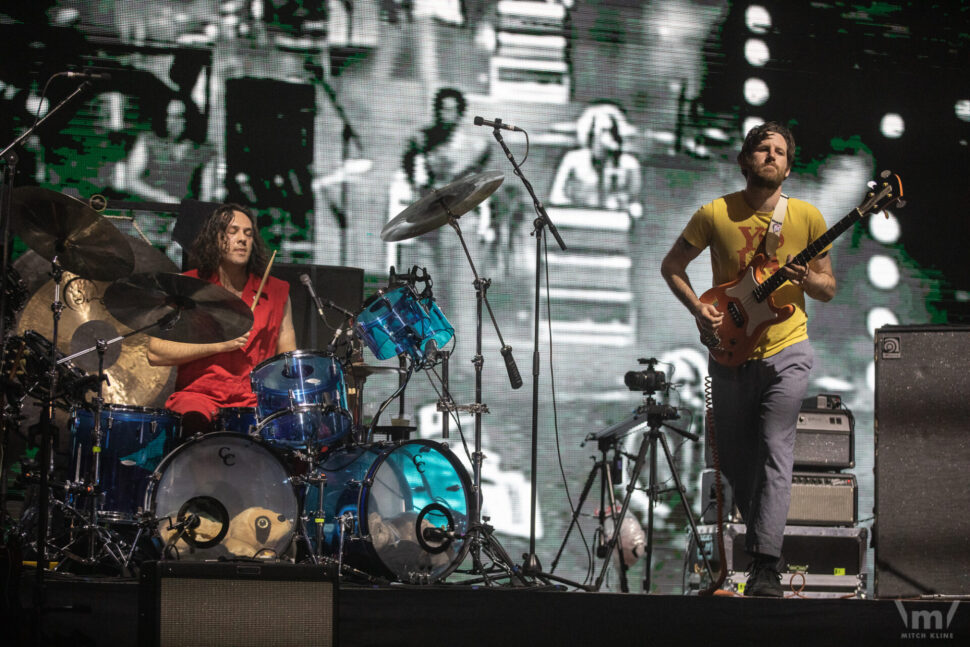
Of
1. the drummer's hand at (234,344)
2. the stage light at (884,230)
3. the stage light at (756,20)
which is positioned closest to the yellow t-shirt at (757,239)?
the drummer's hand at (234,344)

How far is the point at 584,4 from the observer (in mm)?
7113

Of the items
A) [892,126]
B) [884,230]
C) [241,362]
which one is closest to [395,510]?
[241,362]

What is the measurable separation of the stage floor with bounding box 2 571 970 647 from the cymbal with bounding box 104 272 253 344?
128cm

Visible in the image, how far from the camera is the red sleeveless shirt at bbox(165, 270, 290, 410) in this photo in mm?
5230

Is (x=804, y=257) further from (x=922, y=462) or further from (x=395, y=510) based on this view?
(x=395, y=510)

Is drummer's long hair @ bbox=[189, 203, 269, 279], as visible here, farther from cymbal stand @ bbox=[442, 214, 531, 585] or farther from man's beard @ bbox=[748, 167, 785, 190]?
man's beard @ bbox=[748, 167, 785, 190]

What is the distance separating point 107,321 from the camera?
5684mm

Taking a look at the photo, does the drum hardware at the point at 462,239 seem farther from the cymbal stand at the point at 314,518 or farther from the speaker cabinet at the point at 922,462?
the speaker cabinet at the point at 922,462

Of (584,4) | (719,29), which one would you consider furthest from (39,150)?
(719,29)

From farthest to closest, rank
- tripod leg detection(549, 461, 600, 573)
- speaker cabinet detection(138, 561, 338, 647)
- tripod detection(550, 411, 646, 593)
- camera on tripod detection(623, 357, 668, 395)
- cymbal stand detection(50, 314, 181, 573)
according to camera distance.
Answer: tripod leg detection(549, 461, 600, 573), tripod detection(550, 411, 646, 593), camera on tripod detection(623, 357, 668, 395), cymbal stand detection(50, 314, 181, 573), speaker cabinet detection(138, 561, 338, 647)

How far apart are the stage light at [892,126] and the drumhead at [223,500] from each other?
4850 millimetres

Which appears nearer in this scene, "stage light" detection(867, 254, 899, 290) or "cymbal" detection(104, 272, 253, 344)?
"cymbal" detection(104, 272, 253, 344)

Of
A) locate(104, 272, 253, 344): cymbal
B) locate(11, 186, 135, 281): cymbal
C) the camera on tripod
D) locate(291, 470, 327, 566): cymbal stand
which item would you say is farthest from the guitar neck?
locate(11, 186, 135, 281): cymbal

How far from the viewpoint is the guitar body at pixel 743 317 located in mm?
4324
